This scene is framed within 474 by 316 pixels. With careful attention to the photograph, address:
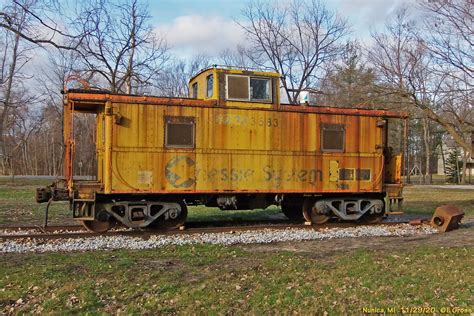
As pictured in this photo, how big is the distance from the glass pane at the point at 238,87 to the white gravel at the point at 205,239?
11.0 feet

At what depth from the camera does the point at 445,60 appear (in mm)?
16422

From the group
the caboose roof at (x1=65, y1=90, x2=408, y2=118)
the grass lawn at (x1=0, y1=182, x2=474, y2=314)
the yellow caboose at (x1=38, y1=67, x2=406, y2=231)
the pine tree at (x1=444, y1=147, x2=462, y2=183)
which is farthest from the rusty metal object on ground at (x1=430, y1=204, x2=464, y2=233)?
the pine tree at (x1=444, y1=147, x2=462, y2=183)

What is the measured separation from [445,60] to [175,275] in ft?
44.0

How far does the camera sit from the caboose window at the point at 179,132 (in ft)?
37.1

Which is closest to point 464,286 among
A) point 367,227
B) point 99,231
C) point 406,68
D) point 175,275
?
point 175,275

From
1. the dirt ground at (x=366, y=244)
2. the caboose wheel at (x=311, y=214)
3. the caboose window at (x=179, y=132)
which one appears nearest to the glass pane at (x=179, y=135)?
the caboose window at (x=179, y=132)

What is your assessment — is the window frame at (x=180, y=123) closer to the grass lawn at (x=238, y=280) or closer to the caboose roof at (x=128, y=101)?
the caboose roof at (x=128, y=101)

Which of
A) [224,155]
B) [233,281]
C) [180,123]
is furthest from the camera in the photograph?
[224,155]

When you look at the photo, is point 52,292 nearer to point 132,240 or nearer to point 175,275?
point 175,275

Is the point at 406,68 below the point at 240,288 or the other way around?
the other way around

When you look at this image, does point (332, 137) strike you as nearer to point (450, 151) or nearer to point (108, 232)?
point (108, 232)

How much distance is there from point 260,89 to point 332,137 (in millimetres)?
2352

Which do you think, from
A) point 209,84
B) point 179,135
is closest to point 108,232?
point 179,135

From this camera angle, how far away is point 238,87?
39.2 ft
